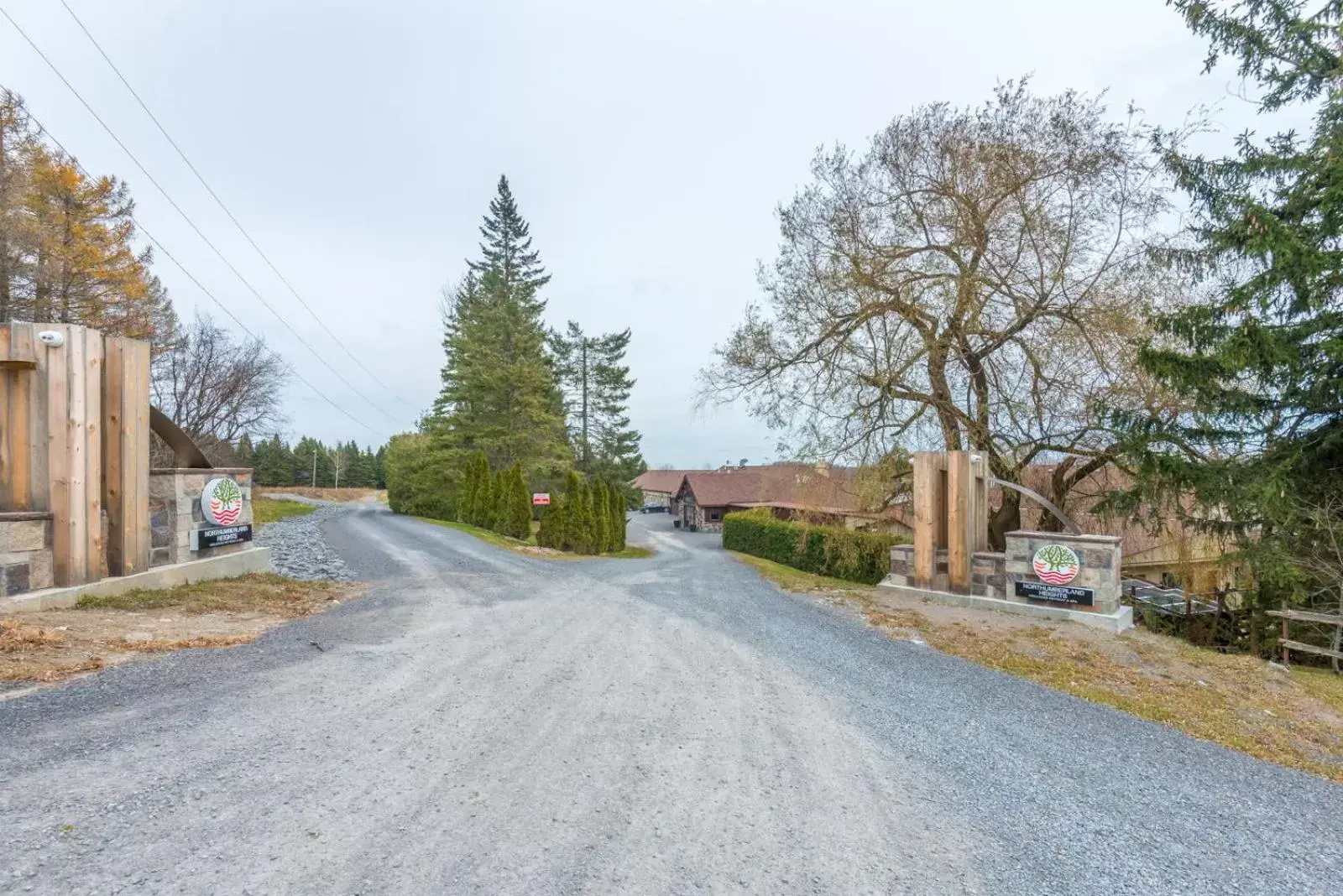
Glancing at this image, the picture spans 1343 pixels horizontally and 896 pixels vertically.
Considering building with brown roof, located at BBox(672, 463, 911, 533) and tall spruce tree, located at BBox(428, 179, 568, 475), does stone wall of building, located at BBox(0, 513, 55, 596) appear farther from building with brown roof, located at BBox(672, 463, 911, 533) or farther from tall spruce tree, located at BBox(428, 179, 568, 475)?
tall spruce tree, located at BBox(428, 179, 568, 475)

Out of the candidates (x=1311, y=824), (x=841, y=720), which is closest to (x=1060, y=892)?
(x=841, y=720)

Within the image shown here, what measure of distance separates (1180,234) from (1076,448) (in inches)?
143

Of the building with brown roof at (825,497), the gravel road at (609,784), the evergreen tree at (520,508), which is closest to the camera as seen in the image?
the gravel road at (609,784)

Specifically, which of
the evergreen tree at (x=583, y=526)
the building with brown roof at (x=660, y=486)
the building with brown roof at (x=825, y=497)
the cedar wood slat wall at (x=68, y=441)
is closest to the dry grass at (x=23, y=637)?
the cedar wood slat wall at (x=68, y=441)

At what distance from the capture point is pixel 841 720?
369 cm

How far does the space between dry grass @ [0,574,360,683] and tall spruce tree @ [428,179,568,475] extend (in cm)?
1830

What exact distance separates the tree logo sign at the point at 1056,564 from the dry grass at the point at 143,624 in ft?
28.4

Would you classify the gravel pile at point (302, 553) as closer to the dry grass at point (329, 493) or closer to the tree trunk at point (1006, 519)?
the tree trunk at point (1006, 519)

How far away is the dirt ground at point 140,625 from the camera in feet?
12.7

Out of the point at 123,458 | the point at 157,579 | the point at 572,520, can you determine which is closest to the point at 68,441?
the point at 123,458

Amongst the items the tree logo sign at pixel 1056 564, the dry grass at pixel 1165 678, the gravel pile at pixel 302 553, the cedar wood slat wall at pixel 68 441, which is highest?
the cedar wood slat wall at pixel 68 441

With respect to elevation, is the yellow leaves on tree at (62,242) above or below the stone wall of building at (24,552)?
above

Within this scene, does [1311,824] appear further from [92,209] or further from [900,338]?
[92,209]

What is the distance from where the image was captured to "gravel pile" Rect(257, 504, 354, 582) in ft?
Answer: 28.9
